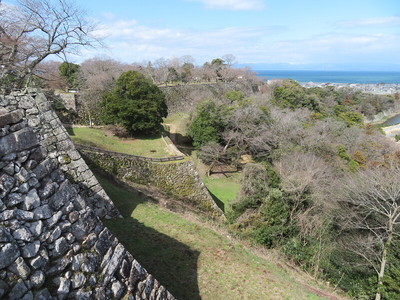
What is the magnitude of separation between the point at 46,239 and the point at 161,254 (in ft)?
12.9

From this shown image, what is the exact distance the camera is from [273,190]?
1077cm

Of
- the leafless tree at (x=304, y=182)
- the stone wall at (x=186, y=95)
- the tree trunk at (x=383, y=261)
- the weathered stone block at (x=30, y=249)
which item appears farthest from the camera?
the stone wall at (x=186, y=95)

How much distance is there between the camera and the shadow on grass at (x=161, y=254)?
509cm

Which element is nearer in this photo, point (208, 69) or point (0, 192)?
point (0, 192)

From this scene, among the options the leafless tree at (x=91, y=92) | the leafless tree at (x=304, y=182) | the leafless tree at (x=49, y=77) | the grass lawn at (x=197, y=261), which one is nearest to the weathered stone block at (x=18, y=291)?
the grass lawn at (x=197, y=261)

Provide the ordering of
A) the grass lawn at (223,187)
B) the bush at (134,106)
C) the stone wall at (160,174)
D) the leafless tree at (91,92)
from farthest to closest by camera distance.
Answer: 1. the leafless tree at (91,92)
2. the bush at (134,106)
3. the grass lawn at (223,187)
4. the stone wall at (160,174)

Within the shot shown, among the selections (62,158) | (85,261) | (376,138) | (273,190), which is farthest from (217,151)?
(85,261)

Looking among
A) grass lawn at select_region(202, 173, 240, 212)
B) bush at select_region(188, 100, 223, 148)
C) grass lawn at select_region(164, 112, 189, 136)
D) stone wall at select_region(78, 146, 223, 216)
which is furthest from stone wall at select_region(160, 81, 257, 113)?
stone wall at select_region(78, 146, 223, 216)

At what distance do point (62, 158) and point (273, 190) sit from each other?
763 cm

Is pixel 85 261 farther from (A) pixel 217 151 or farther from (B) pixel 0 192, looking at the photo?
(A) pixel 217 151

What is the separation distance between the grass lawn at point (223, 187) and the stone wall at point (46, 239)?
1135cm

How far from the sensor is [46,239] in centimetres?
234

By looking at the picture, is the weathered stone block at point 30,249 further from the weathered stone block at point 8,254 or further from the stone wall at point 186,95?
the stone wall at point 186,95

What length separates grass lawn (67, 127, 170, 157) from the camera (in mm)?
14164
